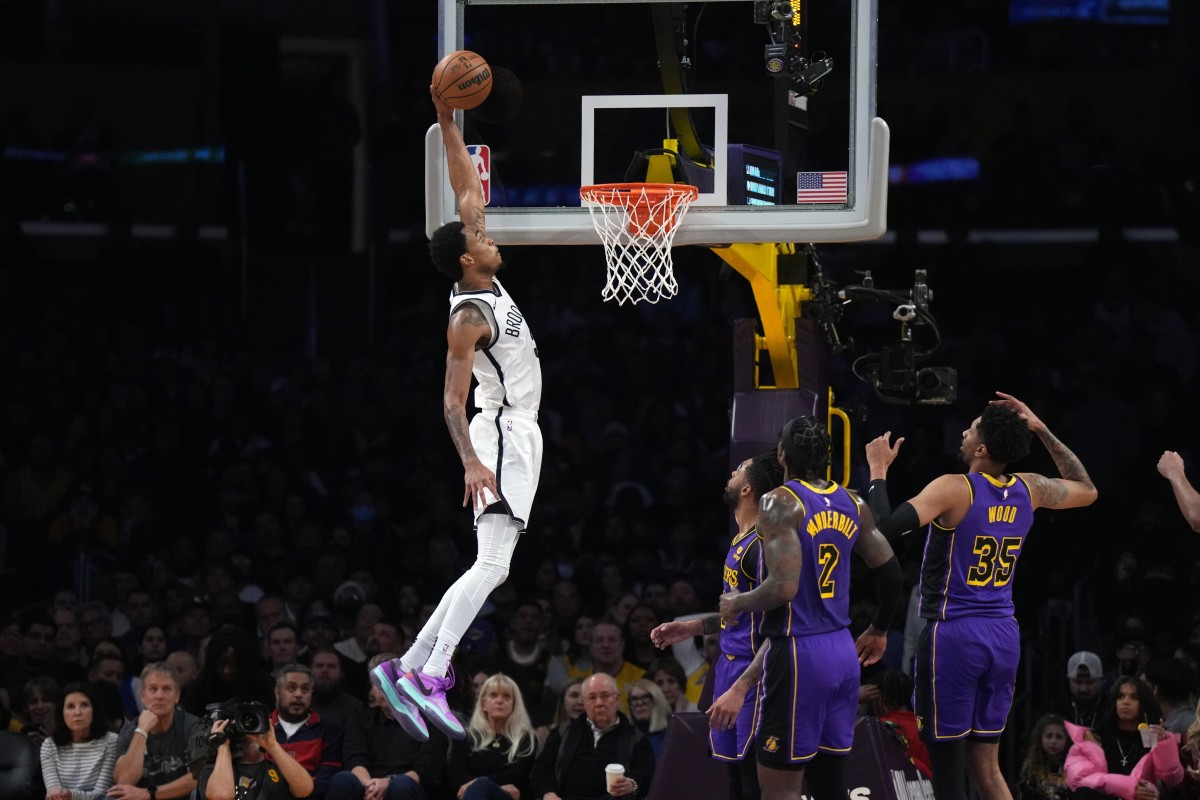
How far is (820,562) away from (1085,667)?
158 inches

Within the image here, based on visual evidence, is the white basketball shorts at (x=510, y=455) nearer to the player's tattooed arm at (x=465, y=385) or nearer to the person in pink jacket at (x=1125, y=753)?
the player's tattooed arm at (x=465, y=385)

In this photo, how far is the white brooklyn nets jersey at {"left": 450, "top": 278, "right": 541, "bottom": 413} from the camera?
814 centimetres

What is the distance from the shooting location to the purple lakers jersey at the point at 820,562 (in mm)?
7852

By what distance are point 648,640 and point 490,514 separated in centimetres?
438

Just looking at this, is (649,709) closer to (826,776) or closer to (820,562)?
(826,776)

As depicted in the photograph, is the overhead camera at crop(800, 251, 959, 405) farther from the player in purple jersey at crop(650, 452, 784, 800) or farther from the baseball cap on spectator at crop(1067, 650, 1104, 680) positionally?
the baseball cap on spectator at crop(1067, 650, 1104, 680)

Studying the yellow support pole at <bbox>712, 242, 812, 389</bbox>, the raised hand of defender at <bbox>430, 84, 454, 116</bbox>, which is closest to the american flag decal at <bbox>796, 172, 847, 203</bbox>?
the yellow support pole at <bbox>712, 242, 812, 389</bbox>

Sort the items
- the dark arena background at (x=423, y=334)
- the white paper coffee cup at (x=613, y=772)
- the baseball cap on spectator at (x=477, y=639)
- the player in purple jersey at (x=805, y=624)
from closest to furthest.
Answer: the player in purple jersey at (x=805, y=624), the white paper coffee cup at (x=613, y=772), the baseball cap on spectator at (x=477, y=639), the dark arena background at (x=423, y=334)

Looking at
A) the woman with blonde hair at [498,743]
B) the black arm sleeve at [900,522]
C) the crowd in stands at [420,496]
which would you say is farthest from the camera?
the crowd in stands at [420,496]

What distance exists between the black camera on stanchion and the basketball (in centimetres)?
392

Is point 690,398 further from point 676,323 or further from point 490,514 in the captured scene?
point 490,514

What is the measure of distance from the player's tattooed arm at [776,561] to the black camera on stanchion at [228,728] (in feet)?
11.9

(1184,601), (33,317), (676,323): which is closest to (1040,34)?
(676,323)

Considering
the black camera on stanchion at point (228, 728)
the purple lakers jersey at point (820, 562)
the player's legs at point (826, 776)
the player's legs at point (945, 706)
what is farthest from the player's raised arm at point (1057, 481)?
the black camera on stanchion at point (228, 728)
